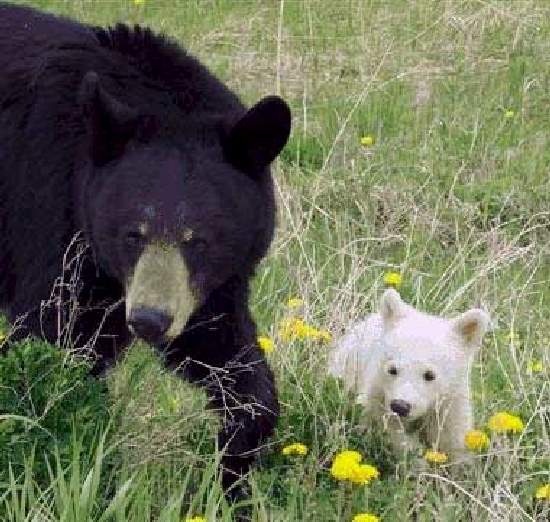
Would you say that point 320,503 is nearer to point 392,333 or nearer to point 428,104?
point 392,333

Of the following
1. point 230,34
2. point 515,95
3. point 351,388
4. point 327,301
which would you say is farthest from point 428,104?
point 351,388

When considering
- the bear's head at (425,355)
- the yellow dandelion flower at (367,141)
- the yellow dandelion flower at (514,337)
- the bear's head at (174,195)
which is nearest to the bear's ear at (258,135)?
the bear's head at (174,195)

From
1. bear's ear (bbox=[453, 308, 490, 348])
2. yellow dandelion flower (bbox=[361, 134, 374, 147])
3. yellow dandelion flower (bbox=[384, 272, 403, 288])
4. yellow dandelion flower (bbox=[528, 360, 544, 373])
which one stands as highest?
bear's ear (bbox=[453, 308, 490, 348])

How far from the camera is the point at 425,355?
4.23 meters

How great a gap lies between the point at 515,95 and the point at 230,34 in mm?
1953

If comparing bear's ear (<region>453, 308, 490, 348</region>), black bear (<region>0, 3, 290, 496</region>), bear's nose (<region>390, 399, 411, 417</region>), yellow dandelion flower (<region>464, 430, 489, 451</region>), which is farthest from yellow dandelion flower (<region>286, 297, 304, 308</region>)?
yellow dandelion flower (<region>464, 430, 489, 451</region>)

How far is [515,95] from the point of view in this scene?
8.02m

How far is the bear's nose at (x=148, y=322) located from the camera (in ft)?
11.4

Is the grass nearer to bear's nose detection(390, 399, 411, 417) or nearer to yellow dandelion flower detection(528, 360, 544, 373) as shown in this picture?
yellow dandelion flower detection(528, 360, 544, 373)

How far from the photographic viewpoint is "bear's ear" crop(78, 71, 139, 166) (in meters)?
3.73

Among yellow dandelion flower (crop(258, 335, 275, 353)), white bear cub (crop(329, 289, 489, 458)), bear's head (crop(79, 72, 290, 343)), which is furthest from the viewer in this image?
yellow dandelion flower (crop(258, 335, 275, 353))

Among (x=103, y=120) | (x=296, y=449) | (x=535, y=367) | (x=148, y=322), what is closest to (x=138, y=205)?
(x=103, y=120)

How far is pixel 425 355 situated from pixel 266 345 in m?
0.52

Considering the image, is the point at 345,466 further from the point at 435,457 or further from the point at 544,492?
the point at 544,492
